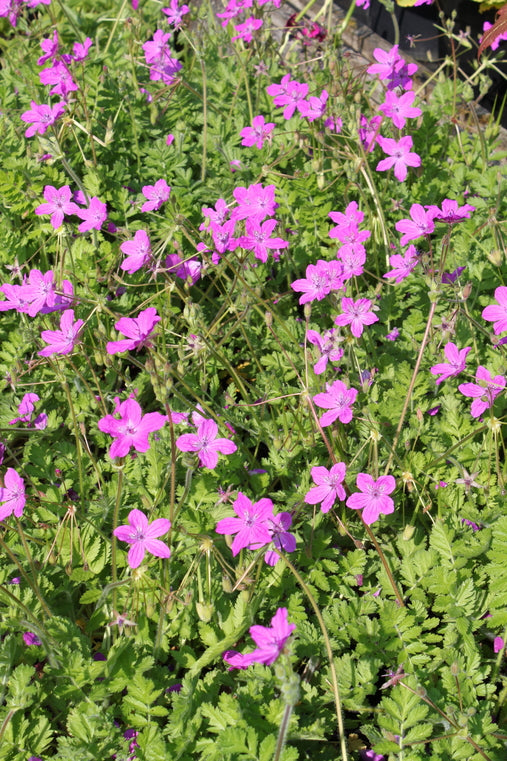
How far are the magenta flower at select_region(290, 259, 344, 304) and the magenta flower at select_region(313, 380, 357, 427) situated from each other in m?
0.39

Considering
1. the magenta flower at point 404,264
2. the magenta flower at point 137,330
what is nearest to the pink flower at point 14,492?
the magenta flower at point 137,330

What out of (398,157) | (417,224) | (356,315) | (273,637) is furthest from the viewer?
(398,157)

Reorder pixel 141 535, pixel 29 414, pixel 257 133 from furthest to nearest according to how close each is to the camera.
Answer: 1. pixel 257 133
2. pixel 29 414
3. pixel 141 535

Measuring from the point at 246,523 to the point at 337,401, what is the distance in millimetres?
457

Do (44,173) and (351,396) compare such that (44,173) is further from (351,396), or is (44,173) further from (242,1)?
(351,396)

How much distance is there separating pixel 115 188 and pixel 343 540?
187cm

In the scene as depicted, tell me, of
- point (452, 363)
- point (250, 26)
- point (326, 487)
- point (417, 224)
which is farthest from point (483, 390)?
point (250, 26)

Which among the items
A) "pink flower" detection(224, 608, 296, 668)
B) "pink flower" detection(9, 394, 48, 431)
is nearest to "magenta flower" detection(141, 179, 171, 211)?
"pink flower" detection(9, 394, 48, 431)

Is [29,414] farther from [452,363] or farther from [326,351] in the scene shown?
[452,363]

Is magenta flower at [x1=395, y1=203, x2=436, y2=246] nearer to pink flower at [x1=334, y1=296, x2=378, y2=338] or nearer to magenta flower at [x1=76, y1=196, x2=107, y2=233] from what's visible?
pink flower at [x1=334, y1=296, x2=378, y2=338]

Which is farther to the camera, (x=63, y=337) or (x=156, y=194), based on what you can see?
(x=156, y=194)

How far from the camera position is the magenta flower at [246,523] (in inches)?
67.2

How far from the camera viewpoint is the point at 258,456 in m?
2.56

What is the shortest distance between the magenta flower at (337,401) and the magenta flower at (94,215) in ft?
3.85
